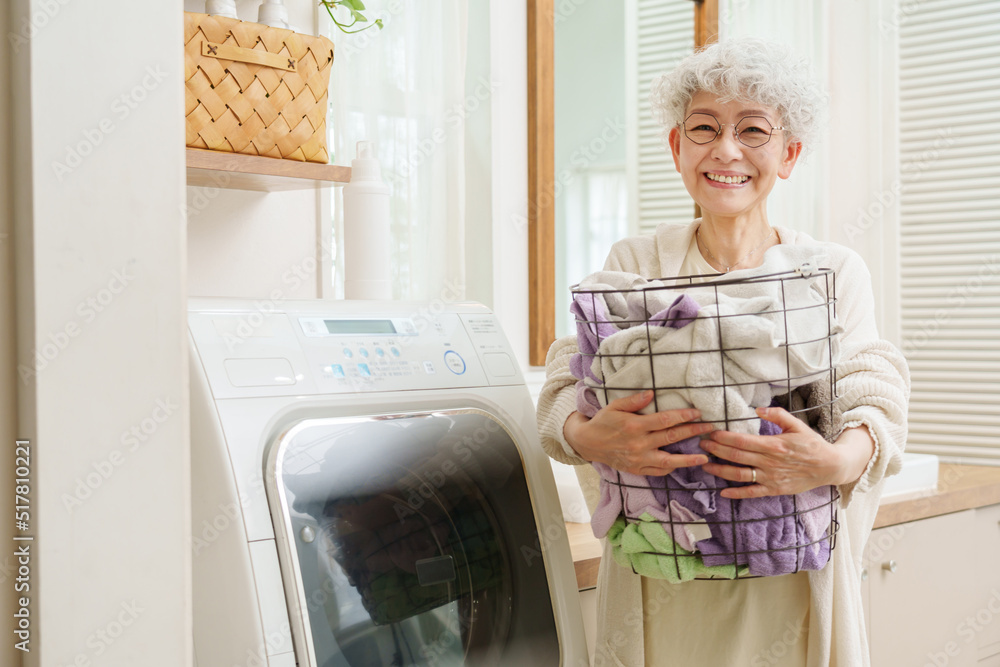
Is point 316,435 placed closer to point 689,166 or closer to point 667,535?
point 667,535

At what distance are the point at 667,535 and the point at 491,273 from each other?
3.75ft

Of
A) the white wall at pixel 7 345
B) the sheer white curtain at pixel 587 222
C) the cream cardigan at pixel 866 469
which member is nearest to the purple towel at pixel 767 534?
the cream cardigan at pixel 866 469

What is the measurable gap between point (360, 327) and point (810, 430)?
0.59m

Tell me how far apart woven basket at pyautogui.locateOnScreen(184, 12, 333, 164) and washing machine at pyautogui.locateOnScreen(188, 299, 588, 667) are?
0.31 meters

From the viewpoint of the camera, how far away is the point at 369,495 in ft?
3.49

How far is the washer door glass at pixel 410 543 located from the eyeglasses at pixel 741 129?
0.52 m

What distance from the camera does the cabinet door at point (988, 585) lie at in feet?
6.82

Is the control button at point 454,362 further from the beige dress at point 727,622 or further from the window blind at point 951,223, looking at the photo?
the window blind at point 951,223

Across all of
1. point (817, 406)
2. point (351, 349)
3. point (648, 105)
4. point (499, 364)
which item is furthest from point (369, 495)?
point (648, 105)

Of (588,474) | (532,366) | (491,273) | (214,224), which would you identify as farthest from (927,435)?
(214,224)

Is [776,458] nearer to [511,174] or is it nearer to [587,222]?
[511,174]
